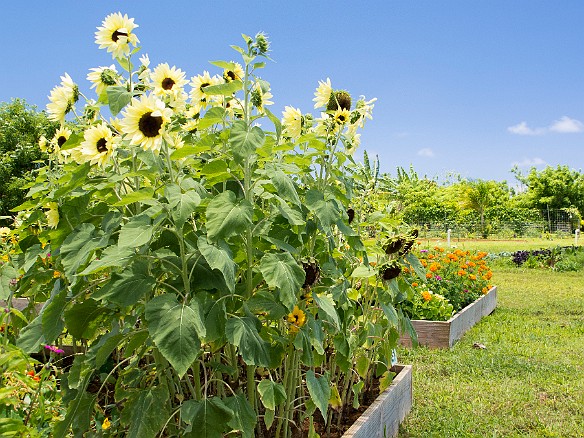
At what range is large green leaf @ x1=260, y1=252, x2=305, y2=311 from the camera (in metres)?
1.85

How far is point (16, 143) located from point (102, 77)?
26191 millimetres

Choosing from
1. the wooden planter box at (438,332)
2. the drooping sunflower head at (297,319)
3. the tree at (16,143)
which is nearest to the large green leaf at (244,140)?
the drooping sunflower head at (297,319)

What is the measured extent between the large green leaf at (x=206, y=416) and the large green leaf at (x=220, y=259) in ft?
1.40

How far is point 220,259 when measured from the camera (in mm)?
1716

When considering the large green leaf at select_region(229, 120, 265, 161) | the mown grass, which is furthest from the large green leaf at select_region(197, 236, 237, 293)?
the mown grass

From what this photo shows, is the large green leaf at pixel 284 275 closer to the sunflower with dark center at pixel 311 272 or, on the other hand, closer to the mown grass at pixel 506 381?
the sunflower with dark center at pixel 311 272

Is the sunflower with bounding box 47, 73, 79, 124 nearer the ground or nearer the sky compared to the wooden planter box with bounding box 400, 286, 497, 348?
nearer the sky

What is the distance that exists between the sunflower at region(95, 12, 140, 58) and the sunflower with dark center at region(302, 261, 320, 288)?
101 centimetres

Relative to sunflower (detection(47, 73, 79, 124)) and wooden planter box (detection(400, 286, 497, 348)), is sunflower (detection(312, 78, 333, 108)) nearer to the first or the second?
sunflower (detection(47, 73, 79, 124))

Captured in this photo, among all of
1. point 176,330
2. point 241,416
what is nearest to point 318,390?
point 241,416

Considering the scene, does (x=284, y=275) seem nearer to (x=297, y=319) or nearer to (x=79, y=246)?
(x=297, y=319)

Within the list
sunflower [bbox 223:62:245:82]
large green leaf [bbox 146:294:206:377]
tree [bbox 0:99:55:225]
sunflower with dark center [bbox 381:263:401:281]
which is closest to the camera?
large green leaf [bbox 146:294:206:377]

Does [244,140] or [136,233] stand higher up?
[244,140]

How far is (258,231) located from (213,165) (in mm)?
268
